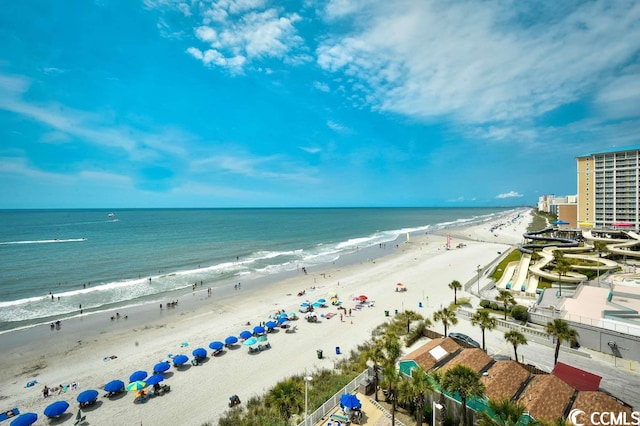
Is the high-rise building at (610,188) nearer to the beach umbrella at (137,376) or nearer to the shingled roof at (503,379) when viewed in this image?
the shingled roof at (503,379)

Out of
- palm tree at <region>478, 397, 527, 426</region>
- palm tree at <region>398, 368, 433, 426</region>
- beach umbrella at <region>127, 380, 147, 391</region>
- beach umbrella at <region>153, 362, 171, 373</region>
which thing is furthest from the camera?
beach umbrella at <region>153, 362, 171, 373</region>

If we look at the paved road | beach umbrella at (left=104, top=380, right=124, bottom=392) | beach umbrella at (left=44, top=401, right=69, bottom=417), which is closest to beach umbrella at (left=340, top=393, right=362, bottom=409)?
the paved road

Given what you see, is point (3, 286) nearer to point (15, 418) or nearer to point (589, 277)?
point (15, 418)

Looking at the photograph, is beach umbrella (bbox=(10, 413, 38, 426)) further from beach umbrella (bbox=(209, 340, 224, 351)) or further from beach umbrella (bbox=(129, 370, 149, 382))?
beach umbrella (bbox=(209, 340, 224, 351))

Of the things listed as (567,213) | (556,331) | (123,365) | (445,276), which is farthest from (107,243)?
(567,213)

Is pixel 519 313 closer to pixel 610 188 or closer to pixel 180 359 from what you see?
pixel 180 359

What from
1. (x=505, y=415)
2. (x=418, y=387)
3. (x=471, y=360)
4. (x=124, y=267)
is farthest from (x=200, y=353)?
(x=124, y=267)
